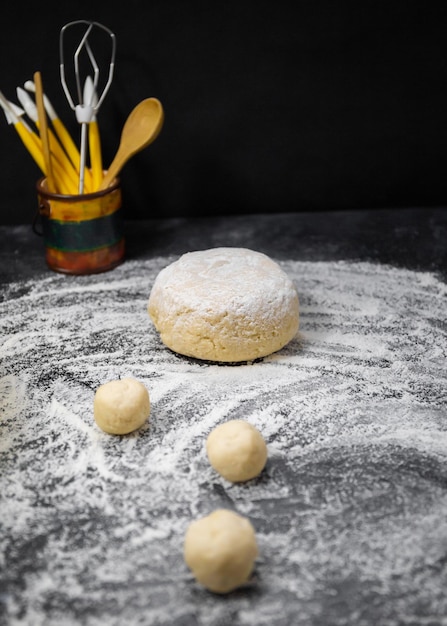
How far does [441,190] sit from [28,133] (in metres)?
1.23

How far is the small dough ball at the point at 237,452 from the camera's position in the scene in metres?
1.05

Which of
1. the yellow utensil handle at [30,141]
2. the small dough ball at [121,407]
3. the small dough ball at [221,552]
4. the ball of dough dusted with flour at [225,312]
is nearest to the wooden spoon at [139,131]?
the yellow utensil handle at [30,141]

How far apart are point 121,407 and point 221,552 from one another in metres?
0.36

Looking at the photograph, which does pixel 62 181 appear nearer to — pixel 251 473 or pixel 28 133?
Answer: pixel 28 133

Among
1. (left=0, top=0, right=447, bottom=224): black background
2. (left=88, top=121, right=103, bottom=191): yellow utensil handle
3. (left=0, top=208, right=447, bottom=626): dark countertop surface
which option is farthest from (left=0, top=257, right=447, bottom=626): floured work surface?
(left=0, top=0, right=447, bottom=224): black background

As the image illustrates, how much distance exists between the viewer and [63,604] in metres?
0.88

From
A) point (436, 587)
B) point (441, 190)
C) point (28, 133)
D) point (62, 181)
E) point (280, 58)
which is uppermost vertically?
point (280, 58)

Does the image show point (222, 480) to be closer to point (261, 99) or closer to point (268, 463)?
point (268, 463)

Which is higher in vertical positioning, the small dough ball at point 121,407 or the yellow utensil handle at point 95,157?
the yellow utensil handle at point 95,157

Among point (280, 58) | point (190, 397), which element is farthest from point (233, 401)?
point (280, 58)

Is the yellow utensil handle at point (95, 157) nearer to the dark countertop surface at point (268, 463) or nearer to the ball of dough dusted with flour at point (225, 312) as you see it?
the dark countertop surface at point (268, 463)

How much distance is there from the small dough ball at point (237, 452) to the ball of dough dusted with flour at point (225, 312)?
295mm

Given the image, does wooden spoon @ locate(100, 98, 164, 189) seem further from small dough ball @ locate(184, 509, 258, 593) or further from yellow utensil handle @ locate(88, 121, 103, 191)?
small dough ball @ locate(184, 509, 258, 593)

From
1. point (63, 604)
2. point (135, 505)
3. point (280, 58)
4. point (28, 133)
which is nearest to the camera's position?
point (63, 604)
